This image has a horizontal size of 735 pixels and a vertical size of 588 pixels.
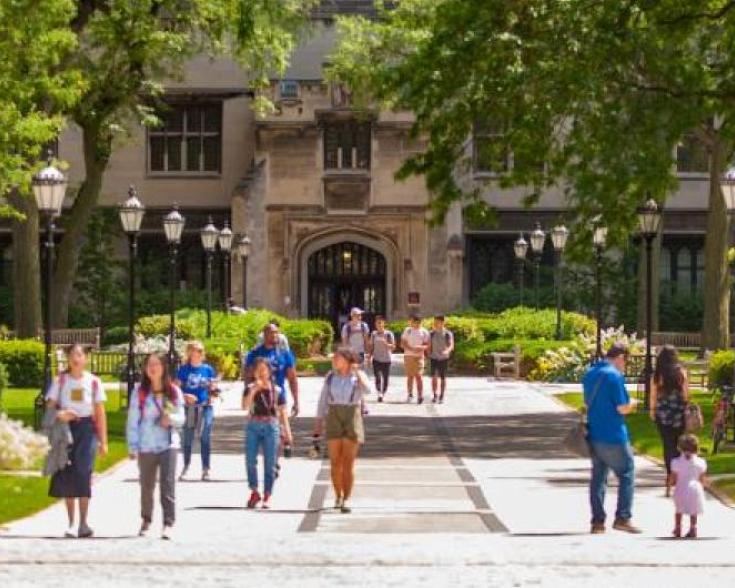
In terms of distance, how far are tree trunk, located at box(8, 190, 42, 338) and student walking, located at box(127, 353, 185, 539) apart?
1047 inches

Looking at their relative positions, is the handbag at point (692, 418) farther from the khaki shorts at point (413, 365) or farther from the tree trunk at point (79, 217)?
the tree trunk at point (79, 217)

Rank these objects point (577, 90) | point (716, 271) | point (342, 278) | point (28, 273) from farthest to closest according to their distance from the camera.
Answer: point (342, 278) < point (716, 271) < point (28, 273) < point (577, 90)

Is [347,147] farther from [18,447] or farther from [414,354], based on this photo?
[18,447]

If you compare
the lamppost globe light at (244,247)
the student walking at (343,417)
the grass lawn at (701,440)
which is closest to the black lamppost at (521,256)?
the lamppost globe light at (244,247)

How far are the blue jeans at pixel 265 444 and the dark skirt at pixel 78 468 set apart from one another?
2253 millimetres

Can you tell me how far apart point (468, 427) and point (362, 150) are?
30.1m

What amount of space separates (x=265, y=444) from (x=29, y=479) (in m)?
3.17

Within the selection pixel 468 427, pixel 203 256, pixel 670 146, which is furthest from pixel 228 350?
pixel 203 256

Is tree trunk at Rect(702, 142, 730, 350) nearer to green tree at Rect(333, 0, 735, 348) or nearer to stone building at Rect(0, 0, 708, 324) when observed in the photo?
stone building at Rect(0, 0, 708, 324)

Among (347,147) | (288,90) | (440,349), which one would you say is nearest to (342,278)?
(347,147)

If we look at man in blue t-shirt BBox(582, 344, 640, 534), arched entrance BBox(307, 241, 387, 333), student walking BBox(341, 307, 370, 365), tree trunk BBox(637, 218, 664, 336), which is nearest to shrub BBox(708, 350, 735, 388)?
student walking BBox(341, 307, 370, 365)

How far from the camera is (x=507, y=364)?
4472cm

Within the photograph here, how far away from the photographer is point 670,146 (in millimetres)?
27938

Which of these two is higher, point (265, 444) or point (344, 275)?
point (344, 275)
